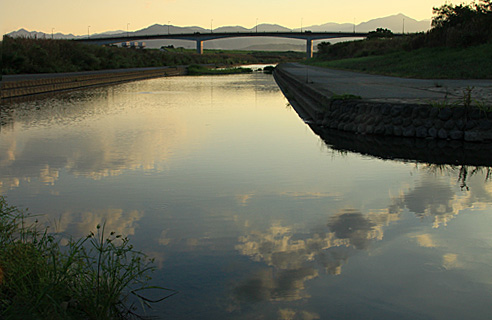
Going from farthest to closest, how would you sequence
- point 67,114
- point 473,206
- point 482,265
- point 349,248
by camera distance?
point 67,114 < point 473,206 < point 349,248 < point 482,265

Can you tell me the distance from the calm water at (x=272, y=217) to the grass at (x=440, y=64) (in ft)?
58.3

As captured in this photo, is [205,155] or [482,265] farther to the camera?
[205,155]

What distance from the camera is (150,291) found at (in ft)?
15.5

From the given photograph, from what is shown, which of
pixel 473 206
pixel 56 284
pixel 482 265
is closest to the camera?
pixel 56 284

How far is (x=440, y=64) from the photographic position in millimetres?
32406

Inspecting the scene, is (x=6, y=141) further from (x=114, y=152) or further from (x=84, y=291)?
(x=84, y=291)

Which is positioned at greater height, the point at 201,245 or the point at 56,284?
the point at 56,284

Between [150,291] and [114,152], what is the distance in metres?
7.08

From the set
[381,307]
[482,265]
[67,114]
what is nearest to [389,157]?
[482,265]

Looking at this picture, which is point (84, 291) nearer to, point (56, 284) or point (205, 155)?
point (56, 284)

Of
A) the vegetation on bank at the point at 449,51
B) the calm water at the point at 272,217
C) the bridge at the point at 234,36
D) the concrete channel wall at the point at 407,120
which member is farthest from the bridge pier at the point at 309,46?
the calm water at the point at 272,217

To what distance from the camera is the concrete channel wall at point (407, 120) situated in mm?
12375

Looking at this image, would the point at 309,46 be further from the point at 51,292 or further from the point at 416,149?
the point at 51,292

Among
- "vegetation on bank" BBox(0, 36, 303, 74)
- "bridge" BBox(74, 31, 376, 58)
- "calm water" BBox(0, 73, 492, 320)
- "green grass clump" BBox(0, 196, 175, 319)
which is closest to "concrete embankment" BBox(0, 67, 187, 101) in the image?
"vegetation on bank" BBox(0, 36, 303, 74)
